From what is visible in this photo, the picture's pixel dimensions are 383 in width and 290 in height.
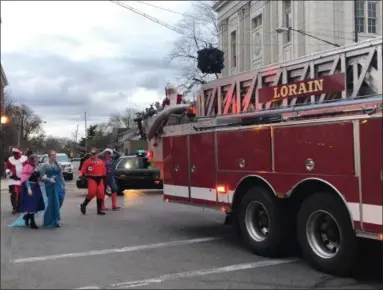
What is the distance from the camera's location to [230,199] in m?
8.32

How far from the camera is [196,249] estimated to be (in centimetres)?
820

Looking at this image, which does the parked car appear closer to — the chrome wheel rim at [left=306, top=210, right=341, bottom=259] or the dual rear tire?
the dual rear tire

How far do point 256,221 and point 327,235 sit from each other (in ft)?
5.03

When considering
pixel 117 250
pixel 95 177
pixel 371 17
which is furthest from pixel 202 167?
pixel 371 17

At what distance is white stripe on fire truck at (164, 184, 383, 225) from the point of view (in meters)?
5.78

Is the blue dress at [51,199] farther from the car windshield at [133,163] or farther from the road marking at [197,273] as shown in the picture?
the car windshield at [133,163]

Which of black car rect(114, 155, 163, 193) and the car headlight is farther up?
the car headlight

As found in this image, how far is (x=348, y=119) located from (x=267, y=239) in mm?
2372

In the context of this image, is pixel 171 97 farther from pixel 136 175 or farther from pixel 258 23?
pixel 136 175

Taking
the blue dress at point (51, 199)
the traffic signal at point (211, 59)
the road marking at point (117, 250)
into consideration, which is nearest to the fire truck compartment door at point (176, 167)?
the road marking at point (117, 250)

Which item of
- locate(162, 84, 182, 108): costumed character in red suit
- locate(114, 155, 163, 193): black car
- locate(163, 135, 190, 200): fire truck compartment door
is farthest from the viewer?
locate(114, 155, 163, 193): black car

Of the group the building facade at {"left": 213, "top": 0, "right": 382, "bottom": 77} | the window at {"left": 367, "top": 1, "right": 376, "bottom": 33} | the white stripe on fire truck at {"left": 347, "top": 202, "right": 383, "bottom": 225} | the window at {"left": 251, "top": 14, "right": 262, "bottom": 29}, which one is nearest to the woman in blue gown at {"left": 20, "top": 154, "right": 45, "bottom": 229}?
the building facade at {"left": 213, "top": 0, "right": 382, "bottom": 77}

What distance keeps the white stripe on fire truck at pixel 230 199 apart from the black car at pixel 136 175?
7.94 metres

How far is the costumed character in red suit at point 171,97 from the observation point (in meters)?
11.9
